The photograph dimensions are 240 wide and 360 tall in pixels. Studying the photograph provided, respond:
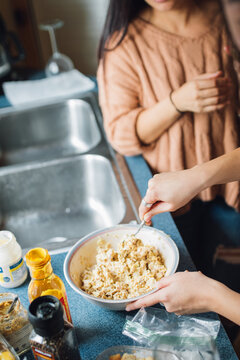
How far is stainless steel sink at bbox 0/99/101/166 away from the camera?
187cm

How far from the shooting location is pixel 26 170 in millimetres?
1506

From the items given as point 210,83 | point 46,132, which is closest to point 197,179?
point 210,83

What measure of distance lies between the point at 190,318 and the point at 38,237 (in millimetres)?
797

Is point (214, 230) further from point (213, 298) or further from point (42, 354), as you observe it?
point (42, 354)

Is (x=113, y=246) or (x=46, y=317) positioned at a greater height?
(x=46, y=317)

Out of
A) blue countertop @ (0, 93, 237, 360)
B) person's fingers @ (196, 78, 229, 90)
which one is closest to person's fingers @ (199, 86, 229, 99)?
person's fingers @ (196, 78, 229, 90)

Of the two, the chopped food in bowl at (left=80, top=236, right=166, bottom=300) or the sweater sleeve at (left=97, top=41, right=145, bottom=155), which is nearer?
the chopped food in bowl at (left=80, top=236, right=166, bottom=300)

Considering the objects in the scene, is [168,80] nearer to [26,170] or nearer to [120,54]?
[120,54]

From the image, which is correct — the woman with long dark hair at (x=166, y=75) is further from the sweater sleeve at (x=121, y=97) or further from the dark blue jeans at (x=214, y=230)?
the dark blue jeans at (x=214, y=230)

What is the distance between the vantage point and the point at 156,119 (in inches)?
51.4

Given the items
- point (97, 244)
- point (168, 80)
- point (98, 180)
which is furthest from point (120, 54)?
point (97, 244)

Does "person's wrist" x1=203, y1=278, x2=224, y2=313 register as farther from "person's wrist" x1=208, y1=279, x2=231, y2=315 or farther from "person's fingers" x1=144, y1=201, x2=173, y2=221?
"person's fingers" x1=144, y1=201, x2=173, y2=221

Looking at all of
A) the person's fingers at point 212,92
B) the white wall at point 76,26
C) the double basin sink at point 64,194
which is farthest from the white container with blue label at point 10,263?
the white wall at point 76,26

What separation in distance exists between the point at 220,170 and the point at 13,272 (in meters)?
0.58
